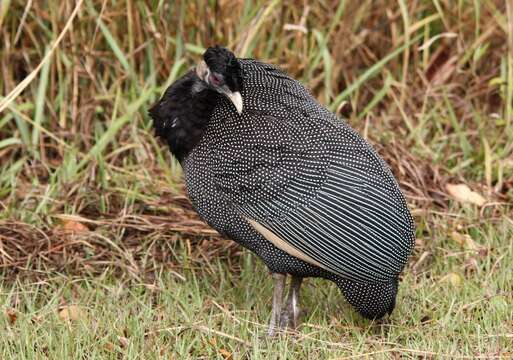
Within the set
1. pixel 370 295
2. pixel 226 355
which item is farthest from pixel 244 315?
pixel 370 295

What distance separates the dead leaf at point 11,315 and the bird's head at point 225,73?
113 centimetres

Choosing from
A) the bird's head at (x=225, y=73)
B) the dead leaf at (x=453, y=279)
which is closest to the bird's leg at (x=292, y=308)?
the dead leaf at (x=453, y=279)

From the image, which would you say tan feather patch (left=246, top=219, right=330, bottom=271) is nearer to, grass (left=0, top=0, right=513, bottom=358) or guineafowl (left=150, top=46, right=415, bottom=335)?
guineafowl (left=150, top=46, right=415, bottom=335)

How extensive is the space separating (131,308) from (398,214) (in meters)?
1.09

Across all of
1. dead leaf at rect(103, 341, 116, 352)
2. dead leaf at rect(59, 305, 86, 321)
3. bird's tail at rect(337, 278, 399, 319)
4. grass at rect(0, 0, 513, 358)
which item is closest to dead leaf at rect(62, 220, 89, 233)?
grass at rect(0, 0, 513, 358)

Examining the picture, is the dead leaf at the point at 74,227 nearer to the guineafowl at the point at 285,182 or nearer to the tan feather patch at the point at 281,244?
the guineafowl at the point at 285,182

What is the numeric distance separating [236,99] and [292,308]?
Result: 0.86 metres

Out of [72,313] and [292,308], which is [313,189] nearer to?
[292,308]

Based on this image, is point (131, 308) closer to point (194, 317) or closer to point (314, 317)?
point (194, 317)

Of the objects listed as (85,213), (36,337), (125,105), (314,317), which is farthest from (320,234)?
(125,105)

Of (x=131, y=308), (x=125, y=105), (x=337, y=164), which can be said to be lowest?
(x=131, y=308)

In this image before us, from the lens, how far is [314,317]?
3.92 metres

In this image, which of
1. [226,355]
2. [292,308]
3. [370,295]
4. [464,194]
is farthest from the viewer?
[464,194]

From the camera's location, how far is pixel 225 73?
3.65 m
